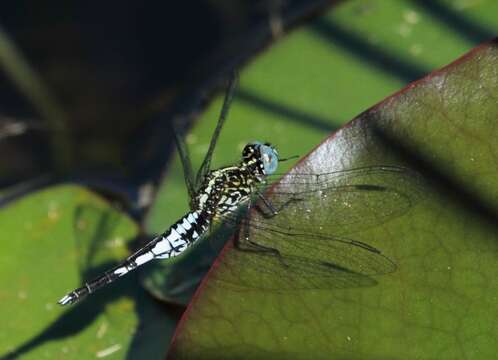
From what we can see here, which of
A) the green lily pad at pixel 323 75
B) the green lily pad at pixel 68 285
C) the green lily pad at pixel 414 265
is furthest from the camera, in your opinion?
the green lily pad at pixel 323 75

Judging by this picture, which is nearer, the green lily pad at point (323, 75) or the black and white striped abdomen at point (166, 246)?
the black and white striped abdomen at point (166, 246)

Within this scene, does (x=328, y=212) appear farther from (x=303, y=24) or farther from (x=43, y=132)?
(x=43, y=132)

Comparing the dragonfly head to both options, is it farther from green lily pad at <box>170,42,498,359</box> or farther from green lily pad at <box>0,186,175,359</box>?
green lily pad at <box>170,42,498,359</box>

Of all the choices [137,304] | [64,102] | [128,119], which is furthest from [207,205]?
[64,102]

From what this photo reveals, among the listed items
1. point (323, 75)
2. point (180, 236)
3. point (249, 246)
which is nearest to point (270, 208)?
point (249, 246)

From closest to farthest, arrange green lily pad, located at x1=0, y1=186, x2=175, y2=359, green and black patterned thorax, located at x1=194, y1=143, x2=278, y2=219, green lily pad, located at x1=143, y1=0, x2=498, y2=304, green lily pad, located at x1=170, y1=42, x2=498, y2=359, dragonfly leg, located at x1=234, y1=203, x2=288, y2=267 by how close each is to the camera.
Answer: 1. green lily pad, located at x1=170, y1=42, x2=498, y2=359
2. dragonfly leg, located at x1=234, y1=203, x2=288, y2=267
3. green lily pad, located at x1=0, y1=186, x2=175, y2=359
4. green and black patterned thorax, located at x1=194, y1=143, x2=278, y2=219
5. green lily pad, located at x1=143, y1=0, x2=498, y2=304

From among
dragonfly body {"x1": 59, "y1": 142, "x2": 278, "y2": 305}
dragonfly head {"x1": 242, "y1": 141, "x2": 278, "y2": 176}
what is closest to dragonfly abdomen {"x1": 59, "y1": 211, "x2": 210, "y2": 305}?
dragonfly body {"x1": 59, "y1": 142, "x2": 278, "y2": 305}

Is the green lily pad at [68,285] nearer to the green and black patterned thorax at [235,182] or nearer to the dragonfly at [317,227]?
the green and black patterned thorax at [235,182]

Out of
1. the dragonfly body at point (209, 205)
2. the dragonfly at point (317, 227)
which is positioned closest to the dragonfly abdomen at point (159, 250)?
the dragonfly body at point (209, 205)
